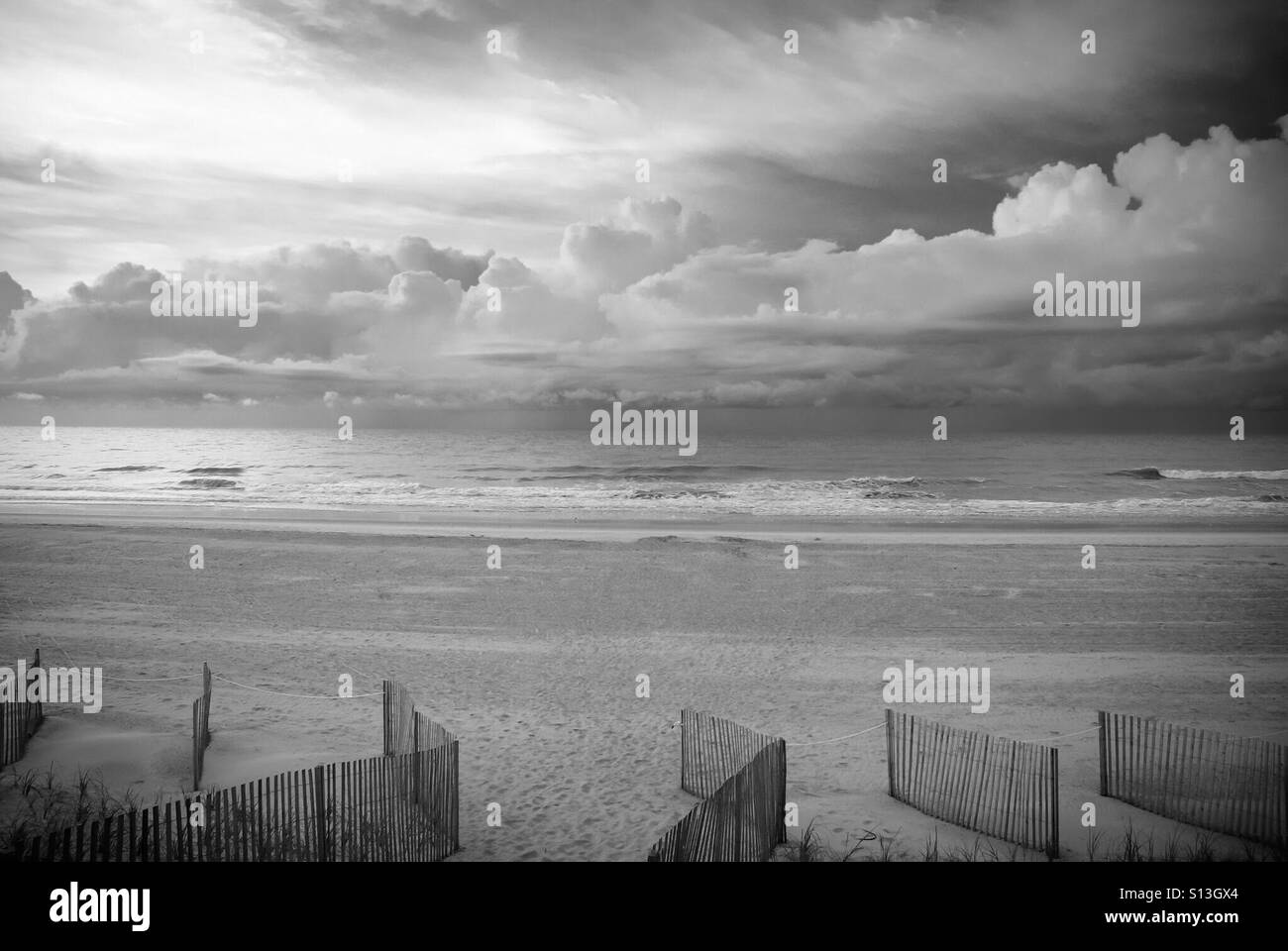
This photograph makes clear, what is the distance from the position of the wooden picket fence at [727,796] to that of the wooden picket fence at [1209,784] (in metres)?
3.29

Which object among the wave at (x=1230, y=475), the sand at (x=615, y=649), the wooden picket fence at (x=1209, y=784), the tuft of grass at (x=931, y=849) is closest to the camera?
the tuft of grass at (x=931, y=849)

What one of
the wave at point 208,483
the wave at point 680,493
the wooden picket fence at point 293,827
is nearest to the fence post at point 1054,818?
the wooden picket fence at point 293,827

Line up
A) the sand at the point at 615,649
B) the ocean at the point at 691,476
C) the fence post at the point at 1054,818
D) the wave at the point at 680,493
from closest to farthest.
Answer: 1. the fence post at the point at 1054,818
2. the sand at the point at 615,649
3. the ocean at the point at 691,476
4. the wave at the point at 680,493

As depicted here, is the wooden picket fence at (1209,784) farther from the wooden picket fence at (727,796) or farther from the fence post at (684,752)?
the fence post at (684,752)

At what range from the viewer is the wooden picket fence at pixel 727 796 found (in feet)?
17.6

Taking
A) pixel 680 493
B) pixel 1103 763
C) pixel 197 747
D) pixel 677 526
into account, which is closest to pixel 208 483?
pixel 680 493

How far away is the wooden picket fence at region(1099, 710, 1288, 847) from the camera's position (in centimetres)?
684

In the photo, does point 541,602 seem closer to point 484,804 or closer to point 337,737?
point 337,737

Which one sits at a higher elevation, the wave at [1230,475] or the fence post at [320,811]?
the wave at [1230,475]

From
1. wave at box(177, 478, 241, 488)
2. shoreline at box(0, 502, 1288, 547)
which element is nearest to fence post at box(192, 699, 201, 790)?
shoreline at box(0, 502, 1288, 547)

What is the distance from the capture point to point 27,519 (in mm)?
30375

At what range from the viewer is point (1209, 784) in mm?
7941
